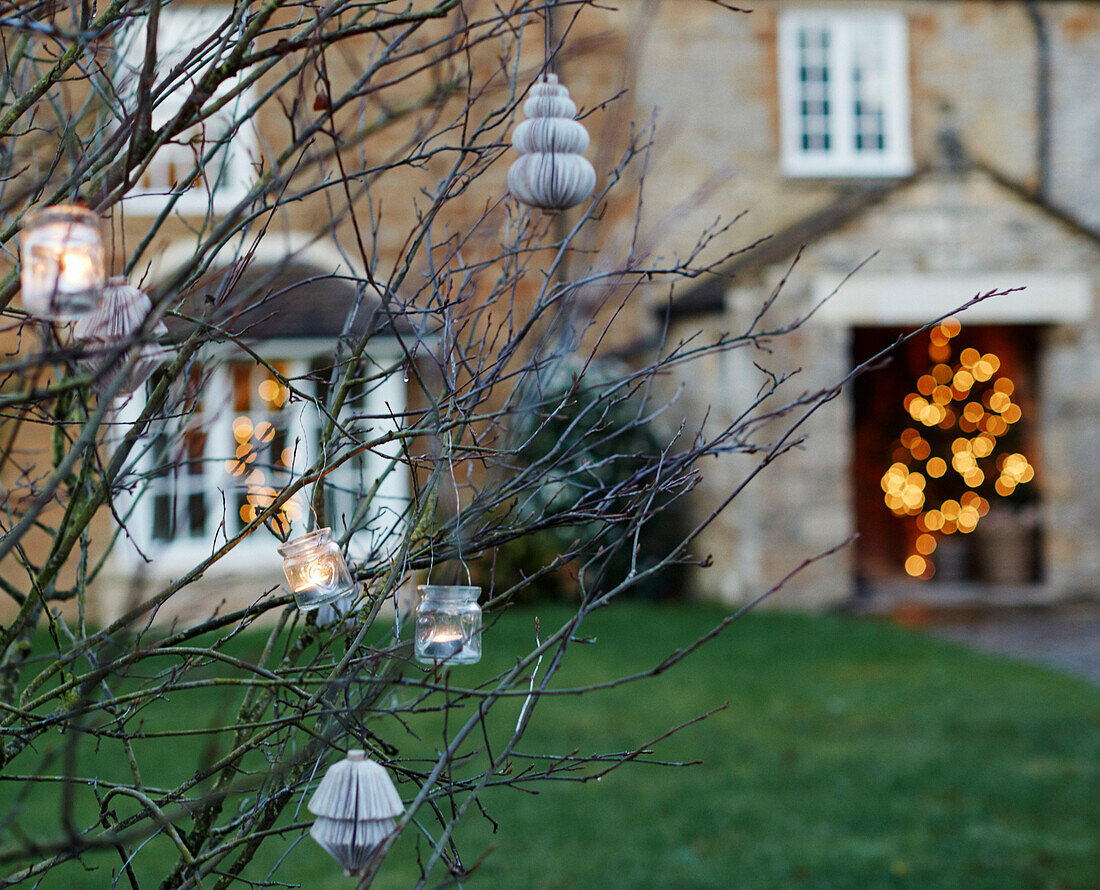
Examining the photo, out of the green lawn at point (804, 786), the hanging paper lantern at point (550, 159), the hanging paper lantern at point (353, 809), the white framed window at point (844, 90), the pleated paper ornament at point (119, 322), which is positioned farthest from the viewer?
the white framed window at point (844, 90)

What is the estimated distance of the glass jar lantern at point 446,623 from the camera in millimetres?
1752

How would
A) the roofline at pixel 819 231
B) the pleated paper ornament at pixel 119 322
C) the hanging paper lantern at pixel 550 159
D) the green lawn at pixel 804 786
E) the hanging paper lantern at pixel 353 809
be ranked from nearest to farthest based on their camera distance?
the hanging paper lantern at pixel 353 809, the pleated paper ornament at pixel 119 322, the hanging paper lantern at pixel 550 159, the green lawn at pixel 804 786, the roofline at pixel 819 231

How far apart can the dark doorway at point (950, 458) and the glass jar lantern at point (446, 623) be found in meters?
10.7

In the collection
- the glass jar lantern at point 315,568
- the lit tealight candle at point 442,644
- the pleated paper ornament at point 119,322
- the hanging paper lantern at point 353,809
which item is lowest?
the hanging paper lantern at point 353,809

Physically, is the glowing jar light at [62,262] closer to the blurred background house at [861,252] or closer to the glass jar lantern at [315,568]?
the glass jar lantern at [315,568]

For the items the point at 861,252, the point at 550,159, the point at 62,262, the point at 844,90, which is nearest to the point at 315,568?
the point at 62,262

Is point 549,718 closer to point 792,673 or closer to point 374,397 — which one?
point 792,673

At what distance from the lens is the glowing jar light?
1.39 m

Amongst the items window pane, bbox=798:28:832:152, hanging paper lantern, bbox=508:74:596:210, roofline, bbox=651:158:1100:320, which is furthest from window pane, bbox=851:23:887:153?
hanging paper lantern, bbox=508:74:596:210

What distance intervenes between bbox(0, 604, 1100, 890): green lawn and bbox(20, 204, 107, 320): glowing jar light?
3.66 metres

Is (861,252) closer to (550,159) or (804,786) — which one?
(804,786)

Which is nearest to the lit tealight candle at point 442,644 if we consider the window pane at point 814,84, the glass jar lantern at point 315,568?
the glass jar lantern at point 315,568

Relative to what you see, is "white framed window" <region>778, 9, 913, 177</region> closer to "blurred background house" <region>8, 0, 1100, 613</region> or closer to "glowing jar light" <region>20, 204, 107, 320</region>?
"blurred background house" <region>8, 0, 1100, 613</region>

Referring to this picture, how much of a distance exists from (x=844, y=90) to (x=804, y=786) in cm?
848
